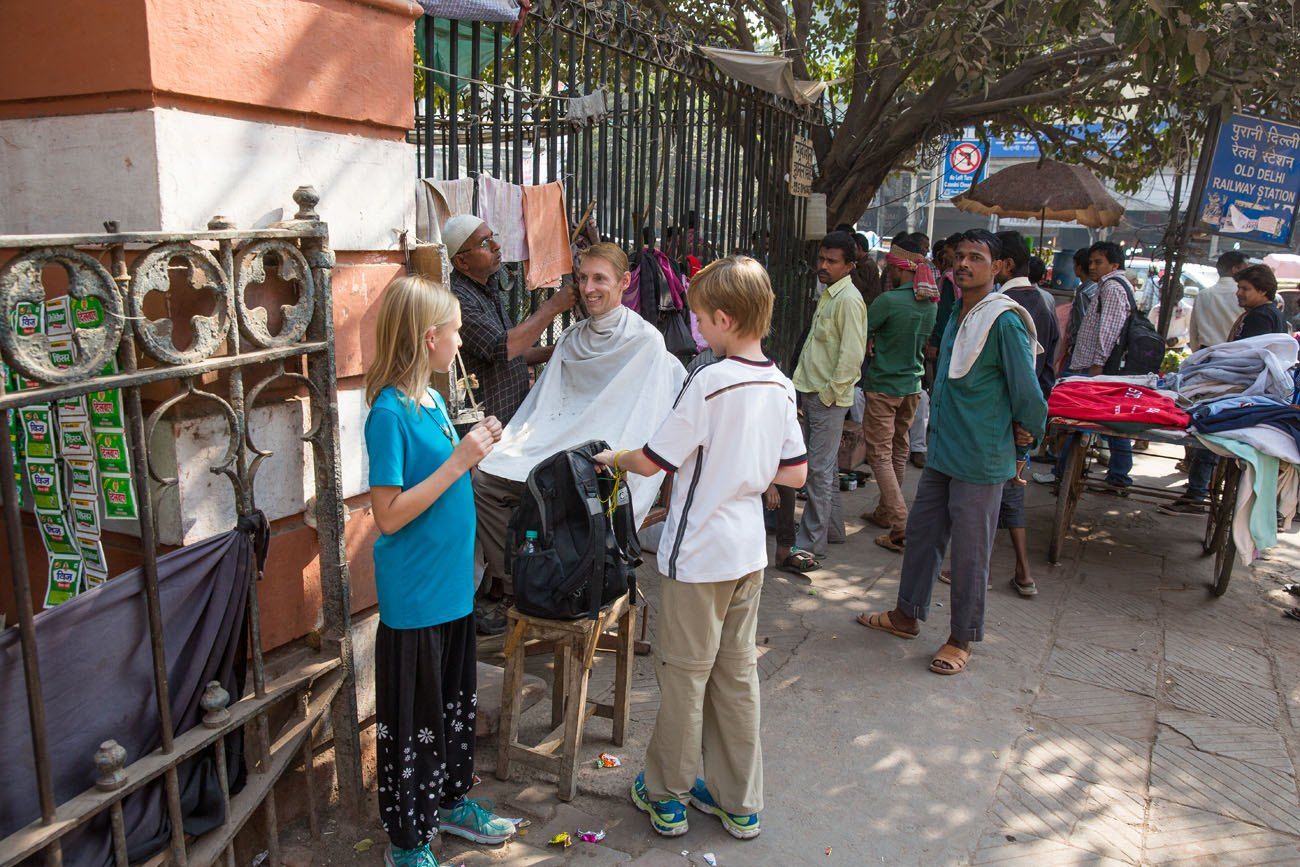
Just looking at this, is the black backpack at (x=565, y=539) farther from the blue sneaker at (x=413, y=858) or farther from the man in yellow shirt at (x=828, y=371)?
the man in yellow shirt at (x=828, y=371)

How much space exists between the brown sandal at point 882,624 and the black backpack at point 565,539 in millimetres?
2311

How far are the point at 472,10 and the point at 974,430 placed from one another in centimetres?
292

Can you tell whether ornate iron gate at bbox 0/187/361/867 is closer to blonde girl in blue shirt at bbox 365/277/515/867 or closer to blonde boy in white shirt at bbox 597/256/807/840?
blonde girl in blue shirt at bbox 365/277/515/867

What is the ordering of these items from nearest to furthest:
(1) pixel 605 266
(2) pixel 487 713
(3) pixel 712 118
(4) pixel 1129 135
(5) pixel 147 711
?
(5) pixel 147 711
(2) pixel 487 713
(1) pixel 605 266
(3) pixel 712 118
(4) pixel 1129 135

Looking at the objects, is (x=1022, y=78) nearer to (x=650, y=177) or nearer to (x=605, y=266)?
(x=650, y=177)

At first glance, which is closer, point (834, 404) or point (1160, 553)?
point (834, 404)

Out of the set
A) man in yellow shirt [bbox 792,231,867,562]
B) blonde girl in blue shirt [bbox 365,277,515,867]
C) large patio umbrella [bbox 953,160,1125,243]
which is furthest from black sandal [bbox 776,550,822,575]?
large patio umbrella [bbox 953,160,1125,243]

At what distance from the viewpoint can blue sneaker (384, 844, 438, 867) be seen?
278cm

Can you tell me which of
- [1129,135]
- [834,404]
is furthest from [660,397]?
[1129,135]

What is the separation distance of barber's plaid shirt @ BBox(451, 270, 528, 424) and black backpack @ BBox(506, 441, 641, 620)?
1179 millimetres

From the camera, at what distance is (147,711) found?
2250 mm

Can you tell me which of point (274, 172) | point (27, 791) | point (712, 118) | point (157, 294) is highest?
point (712, 118)

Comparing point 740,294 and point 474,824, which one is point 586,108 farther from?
point 474,824

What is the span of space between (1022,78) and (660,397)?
255 inches
